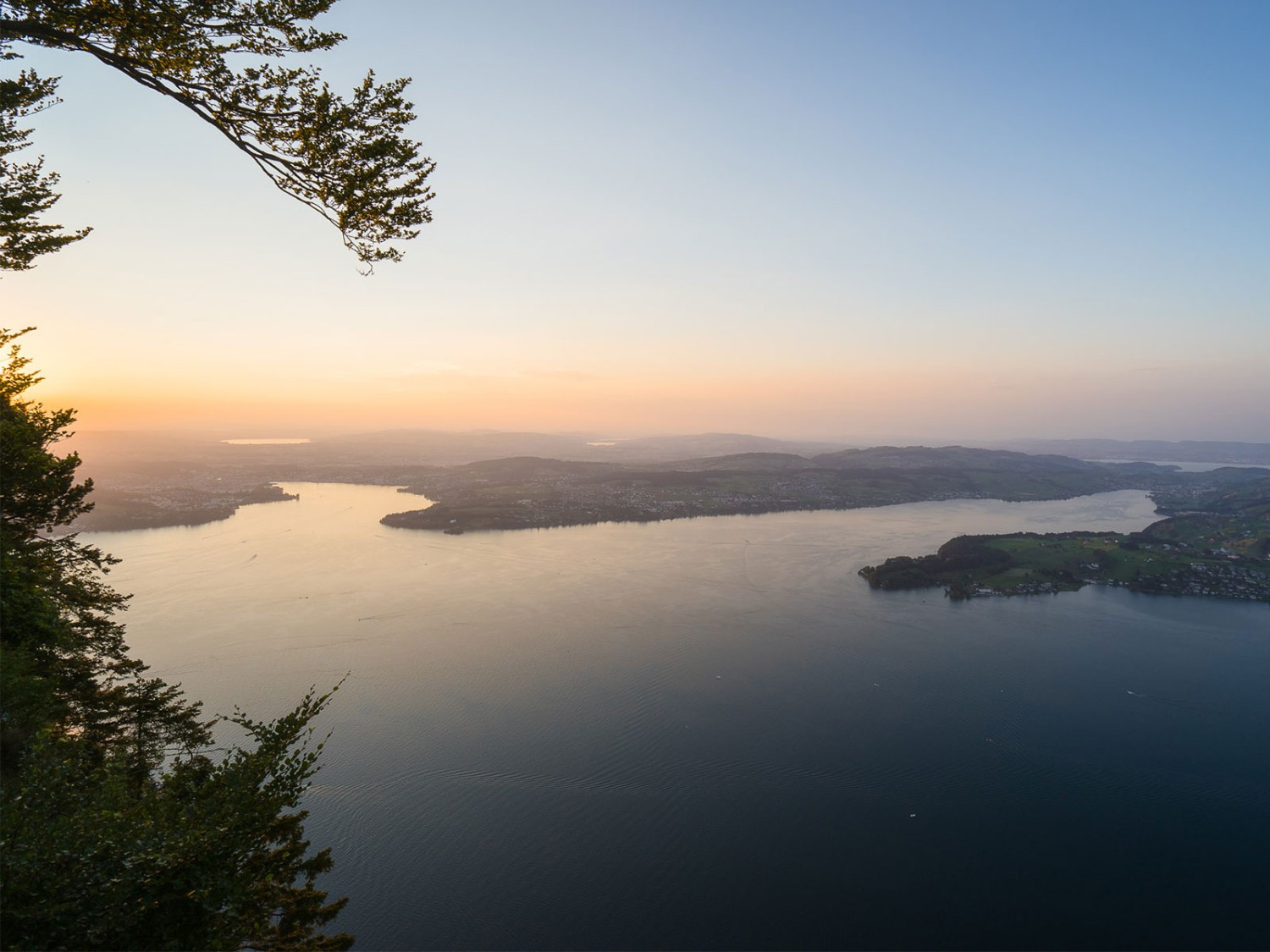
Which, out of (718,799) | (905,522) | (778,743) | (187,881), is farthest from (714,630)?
(905,522)

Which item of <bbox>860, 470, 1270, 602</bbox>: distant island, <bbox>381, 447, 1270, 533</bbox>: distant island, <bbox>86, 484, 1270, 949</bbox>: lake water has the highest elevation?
<bbox>381, 447, 1270, 533</bbox>: distant island

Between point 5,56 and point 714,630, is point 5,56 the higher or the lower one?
the higher one

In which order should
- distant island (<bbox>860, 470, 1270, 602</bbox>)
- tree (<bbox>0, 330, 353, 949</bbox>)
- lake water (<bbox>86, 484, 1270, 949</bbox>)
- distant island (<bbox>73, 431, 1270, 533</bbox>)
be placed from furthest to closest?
distant island (<bbox>73, 431, 1270, 533</bbox>) → distant island (<bbox>860, 470, 1270, 602</bbox>) → lake water (<bbox>86, 484, 1270, 949</bbox>) → tree (<bbox>0, 330, 353, 949</bbox>)

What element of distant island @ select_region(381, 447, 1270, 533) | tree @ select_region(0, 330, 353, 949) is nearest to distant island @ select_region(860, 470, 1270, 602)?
distant island @ select_region(381, 447, 1270, 533)

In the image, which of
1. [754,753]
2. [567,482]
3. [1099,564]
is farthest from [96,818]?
[567,482]

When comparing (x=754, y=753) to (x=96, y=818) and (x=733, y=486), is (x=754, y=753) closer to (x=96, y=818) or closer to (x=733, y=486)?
(x=96, y=818)

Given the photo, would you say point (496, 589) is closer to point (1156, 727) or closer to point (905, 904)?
point (905, 904)

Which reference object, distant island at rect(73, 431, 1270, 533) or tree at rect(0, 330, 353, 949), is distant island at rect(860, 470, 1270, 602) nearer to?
distant island at rect(73, 431, 1270, 533)
